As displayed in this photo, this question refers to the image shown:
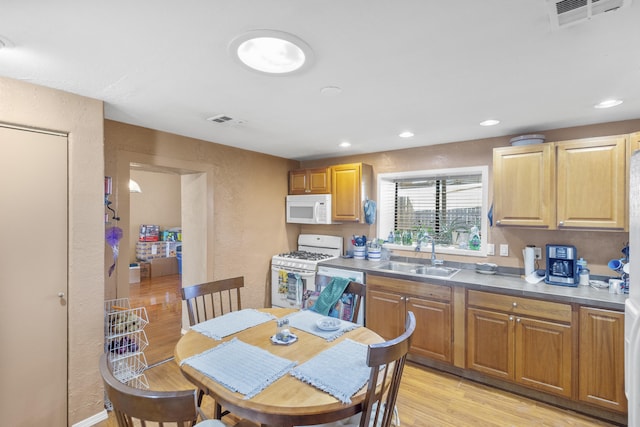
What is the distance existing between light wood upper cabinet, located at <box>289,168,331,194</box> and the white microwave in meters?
0.09

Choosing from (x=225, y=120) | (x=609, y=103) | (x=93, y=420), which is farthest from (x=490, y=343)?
(x=93, y=420)

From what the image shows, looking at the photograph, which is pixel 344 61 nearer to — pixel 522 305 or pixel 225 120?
pixel 225 120

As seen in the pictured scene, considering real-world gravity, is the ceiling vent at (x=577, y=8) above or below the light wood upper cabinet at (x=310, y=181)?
above

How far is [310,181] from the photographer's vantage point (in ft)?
13.8

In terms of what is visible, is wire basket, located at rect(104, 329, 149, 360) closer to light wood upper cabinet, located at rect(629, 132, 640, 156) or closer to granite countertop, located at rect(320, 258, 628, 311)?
granite countertop, located at rect(320, 258, 628, 311)

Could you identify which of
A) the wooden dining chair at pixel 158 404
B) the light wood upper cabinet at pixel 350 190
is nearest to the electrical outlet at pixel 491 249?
the light wood upper cabinet at pixel 350 190

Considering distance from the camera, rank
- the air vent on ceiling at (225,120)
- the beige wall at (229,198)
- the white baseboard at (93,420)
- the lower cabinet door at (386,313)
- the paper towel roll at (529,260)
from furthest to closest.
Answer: the lower cabinet door at (386,313)
the paper towel roll at (529,260)
the beige wall at (229,198)
the air vent on ceiling at (225,120)
the white baseboard at (93,420)

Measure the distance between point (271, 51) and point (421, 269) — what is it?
266cm

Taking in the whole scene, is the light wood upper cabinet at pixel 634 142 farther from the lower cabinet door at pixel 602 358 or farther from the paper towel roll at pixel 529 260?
the lower cabinet door at pixel 602 358

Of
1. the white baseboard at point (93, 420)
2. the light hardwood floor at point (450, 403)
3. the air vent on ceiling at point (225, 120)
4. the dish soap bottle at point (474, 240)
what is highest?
the air vent on ceiling at point (225, 120)

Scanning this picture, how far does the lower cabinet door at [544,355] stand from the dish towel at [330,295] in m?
1.47

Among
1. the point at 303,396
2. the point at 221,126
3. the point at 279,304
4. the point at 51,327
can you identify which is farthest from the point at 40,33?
the point at 279,304

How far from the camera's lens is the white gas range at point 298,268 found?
3707 millimetres

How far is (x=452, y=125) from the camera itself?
2754mm
